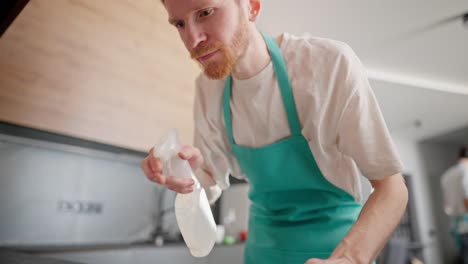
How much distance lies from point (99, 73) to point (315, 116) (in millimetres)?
1088

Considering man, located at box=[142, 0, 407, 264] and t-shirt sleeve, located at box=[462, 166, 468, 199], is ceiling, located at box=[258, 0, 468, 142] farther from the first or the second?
t-shirt sleeve, located at box=[462, 166, 468, 199]

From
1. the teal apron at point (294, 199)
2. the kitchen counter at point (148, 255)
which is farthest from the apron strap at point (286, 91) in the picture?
the kitchen counter at point (148, 255)

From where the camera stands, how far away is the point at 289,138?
2.07ft

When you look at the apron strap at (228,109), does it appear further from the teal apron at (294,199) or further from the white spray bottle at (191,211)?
the white spray bottle at (191,211)

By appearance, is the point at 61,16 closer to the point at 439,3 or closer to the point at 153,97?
the point at 153,97

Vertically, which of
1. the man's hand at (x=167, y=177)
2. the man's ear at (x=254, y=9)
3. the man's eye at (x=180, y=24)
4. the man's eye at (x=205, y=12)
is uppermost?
the man's ear at (x=254, y=9)

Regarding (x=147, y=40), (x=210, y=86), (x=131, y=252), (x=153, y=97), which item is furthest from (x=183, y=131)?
(x=210, y=86)

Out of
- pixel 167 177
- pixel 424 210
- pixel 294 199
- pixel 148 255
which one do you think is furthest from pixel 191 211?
pixel 424 210

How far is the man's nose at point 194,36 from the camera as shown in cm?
53

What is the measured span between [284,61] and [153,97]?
3.29 ft

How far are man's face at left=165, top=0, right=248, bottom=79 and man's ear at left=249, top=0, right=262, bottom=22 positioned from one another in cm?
5

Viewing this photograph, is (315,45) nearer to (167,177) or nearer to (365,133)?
(365,133)

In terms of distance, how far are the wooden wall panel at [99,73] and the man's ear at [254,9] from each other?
382mm

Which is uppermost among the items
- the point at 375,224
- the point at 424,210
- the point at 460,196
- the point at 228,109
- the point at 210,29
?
the point at 210,29
